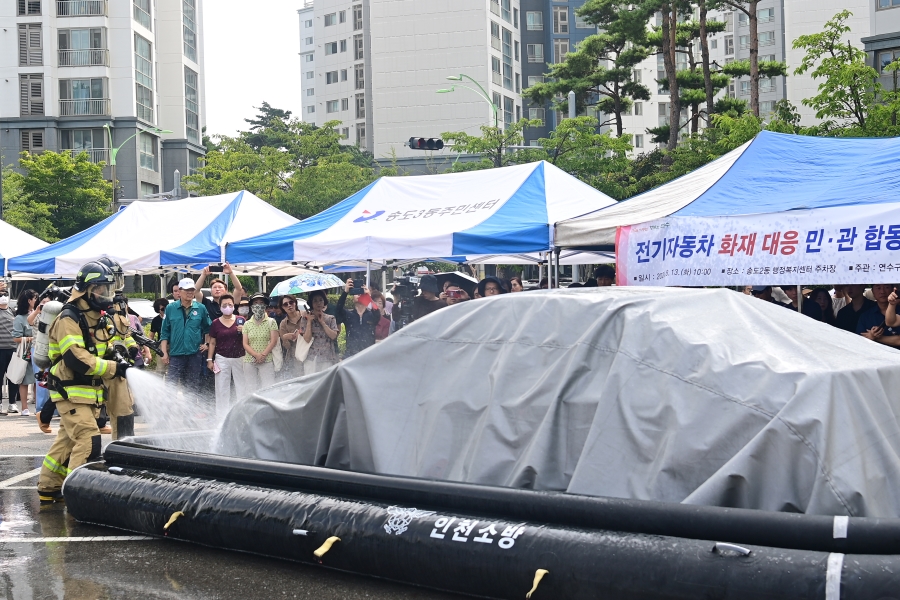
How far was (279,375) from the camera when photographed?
13.1m

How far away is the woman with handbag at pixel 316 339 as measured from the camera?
42.8 ft

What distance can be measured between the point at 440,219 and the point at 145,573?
8.24 meters

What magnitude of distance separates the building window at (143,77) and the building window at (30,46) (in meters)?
5.06

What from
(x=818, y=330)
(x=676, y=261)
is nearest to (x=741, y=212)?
(x=676, y=261)

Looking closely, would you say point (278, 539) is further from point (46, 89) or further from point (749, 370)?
point (46, 89)

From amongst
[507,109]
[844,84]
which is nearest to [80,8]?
[507,109]

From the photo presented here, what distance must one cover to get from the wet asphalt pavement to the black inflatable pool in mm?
108

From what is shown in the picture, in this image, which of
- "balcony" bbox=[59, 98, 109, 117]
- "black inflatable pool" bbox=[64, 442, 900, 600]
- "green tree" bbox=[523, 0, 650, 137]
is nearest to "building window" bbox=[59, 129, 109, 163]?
"balcony" bbox=[59, 98, 109, 117]

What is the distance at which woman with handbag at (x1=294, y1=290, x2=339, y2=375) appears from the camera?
42.8 feet

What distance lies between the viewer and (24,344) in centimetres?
1465

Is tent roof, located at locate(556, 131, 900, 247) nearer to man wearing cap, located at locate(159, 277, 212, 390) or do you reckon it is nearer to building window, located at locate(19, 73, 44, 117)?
man wearing cap, located at locate(159, 277, 212, 390)

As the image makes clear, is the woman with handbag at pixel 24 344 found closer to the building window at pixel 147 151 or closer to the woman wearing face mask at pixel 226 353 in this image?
the woman wearing face mask at pixel 226 353

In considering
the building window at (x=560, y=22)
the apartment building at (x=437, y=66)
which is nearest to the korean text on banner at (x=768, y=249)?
the apartment building at (x=437, y=66)

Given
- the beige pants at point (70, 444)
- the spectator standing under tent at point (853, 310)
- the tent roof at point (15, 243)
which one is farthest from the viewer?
the tent roof at point (15, 243)
